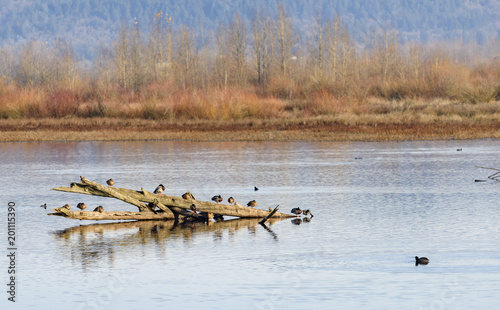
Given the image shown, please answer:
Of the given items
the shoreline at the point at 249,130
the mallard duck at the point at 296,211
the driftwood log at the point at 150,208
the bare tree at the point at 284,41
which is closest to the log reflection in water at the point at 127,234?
the driftwood log at the point at 150,208

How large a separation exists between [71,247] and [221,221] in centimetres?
321

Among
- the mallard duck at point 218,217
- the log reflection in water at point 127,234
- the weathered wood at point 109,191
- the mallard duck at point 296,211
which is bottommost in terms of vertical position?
the log reflection in water at point 127,234

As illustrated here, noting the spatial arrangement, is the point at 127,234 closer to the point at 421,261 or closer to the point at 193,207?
the point at 193,207

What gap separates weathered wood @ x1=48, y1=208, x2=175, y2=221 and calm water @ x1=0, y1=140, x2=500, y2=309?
17cm

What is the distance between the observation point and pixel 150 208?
15.4 m

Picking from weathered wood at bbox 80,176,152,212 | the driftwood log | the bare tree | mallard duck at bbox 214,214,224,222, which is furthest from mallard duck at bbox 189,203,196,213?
the bare tree

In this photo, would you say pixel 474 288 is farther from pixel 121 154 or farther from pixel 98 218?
pixel 121 154

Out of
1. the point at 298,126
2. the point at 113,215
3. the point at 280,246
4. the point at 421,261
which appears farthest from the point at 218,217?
the point at 298,126

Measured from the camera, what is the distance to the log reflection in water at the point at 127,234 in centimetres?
1276

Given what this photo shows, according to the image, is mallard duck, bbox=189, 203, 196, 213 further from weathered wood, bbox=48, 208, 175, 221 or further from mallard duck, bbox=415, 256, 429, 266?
mallard duck, bbox=415, 256, 429, 266

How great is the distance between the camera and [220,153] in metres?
31.1

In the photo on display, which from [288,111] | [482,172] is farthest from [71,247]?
[288,111]

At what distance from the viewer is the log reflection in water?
1276 cm

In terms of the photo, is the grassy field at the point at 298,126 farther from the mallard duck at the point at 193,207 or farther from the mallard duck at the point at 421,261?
the mallard duck at the point at 421,261
